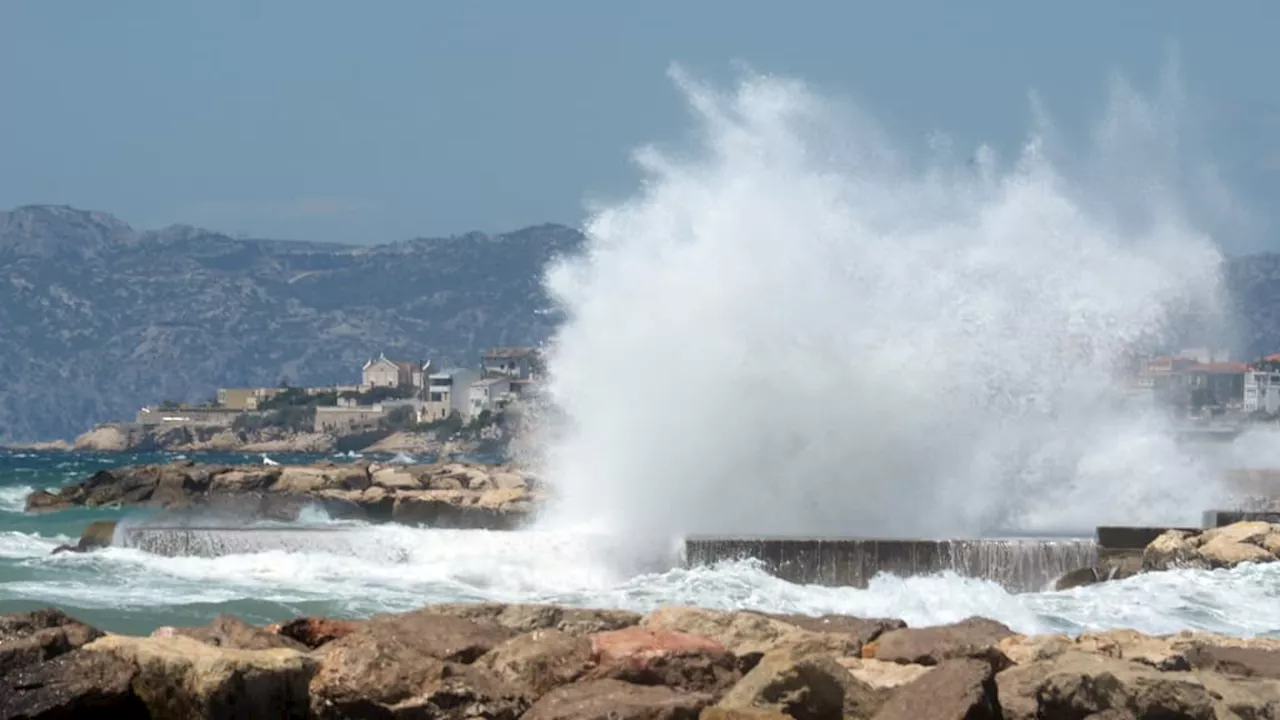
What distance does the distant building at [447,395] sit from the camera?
448 feet

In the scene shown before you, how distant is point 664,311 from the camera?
888 inches

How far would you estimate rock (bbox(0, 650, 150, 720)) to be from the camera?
7.53 m

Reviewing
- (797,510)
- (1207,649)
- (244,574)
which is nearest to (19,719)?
(1207,649)

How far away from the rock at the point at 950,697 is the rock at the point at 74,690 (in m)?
2.98

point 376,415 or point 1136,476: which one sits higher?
point 376,415

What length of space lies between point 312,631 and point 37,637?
62.7 inches

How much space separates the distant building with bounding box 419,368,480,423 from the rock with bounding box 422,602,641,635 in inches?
4838

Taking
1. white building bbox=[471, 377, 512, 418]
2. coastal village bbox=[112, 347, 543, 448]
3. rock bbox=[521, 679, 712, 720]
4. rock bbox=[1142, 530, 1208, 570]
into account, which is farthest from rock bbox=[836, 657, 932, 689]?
white building bbox=[471, 377, 512, 418]

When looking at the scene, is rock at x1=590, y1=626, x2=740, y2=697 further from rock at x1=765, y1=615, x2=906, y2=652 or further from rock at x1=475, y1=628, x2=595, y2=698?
rock at x1=765, y1=615, x2=906, y2=652

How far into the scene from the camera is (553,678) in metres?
8.41

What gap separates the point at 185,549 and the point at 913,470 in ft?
26.2

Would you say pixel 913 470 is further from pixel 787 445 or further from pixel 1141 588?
pixel 1141 588

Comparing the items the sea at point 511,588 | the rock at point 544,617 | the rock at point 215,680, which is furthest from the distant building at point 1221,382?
the rock at point 215,680

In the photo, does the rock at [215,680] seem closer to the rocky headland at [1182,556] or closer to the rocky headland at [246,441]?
the rocky headland at [1182,556]
